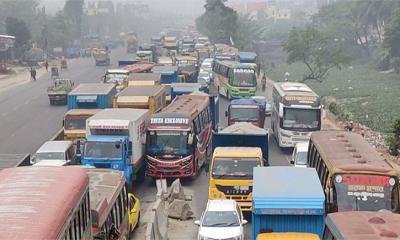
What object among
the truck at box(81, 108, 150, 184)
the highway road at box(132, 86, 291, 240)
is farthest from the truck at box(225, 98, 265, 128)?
the truck at box(81, 108, 150, 184)

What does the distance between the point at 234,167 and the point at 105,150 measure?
465cm

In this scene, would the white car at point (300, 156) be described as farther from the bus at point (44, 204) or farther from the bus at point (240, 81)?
the bus at point (240, 81)

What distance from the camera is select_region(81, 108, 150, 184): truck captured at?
23.9 metres

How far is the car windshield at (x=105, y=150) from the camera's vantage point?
945 inches

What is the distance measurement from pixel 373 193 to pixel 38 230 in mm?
9454

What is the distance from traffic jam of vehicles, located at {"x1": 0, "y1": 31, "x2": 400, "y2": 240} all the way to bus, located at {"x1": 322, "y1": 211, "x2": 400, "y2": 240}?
0.02 m

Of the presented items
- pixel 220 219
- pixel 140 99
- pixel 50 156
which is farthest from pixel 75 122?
pixel 220 219

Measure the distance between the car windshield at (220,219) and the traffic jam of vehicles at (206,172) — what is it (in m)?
0.03

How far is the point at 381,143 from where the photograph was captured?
35.1m

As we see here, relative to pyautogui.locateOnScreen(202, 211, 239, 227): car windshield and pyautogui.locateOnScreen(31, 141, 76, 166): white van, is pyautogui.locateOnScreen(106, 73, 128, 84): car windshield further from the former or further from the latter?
pyautogui.locateOnScreen(202, 211, 239, 227): car windshield

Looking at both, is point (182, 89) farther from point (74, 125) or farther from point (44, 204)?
point (44, 204)

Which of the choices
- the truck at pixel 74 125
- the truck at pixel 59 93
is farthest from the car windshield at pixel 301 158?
the truck at pixel 59 93

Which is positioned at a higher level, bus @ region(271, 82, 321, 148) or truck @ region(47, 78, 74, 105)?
bus @ region(271, 82, 321, 148)

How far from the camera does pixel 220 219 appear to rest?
18.8m
